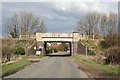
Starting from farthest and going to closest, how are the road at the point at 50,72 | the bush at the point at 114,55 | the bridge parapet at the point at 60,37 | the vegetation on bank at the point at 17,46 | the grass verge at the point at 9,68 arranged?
the bridge parapet at the point at 60,37, the vegetation on bank at the point at 17,46, the bush at the point at 114,55, the grass verge at the point at 9,68, the road at the point at 50,72

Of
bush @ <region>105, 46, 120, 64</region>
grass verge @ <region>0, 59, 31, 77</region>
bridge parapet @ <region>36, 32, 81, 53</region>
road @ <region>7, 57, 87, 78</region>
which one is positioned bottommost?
road @ <region>7, 57, 87, 78</region>

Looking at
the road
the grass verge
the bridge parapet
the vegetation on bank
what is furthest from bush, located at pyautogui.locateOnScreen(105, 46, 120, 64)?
the bridge parapet

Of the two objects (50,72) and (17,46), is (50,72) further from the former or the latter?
(17,46)

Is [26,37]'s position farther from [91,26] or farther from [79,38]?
[91,26]

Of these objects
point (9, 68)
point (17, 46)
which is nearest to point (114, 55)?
point (9, 68)

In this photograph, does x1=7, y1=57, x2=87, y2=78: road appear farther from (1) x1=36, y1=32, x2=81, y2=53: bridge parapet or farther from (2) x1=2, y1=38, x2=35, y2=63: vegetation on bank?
(1) x1=36, y1=32, x2=81, y2=53: bridge parapet

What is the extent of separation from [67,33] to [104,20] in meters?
23.7

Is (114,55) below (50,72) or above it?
above

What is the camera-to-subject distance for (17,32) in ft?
372

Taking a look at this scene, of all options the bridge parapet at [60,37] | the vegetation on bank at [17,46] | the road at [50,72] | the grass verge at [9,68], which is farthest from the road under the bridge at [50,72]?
the bridge parapet at [60,37]

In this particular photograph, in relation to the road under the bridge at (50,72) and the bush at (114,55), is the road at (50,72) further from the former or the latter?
the bush at (114,55)

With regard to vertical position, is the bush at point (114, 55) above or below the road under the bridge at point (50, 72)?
above

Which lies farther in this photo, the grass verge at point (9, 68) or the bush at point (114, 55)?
the bush at point (114, 55)

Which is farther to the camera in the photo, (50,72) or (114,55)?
(114,55)
